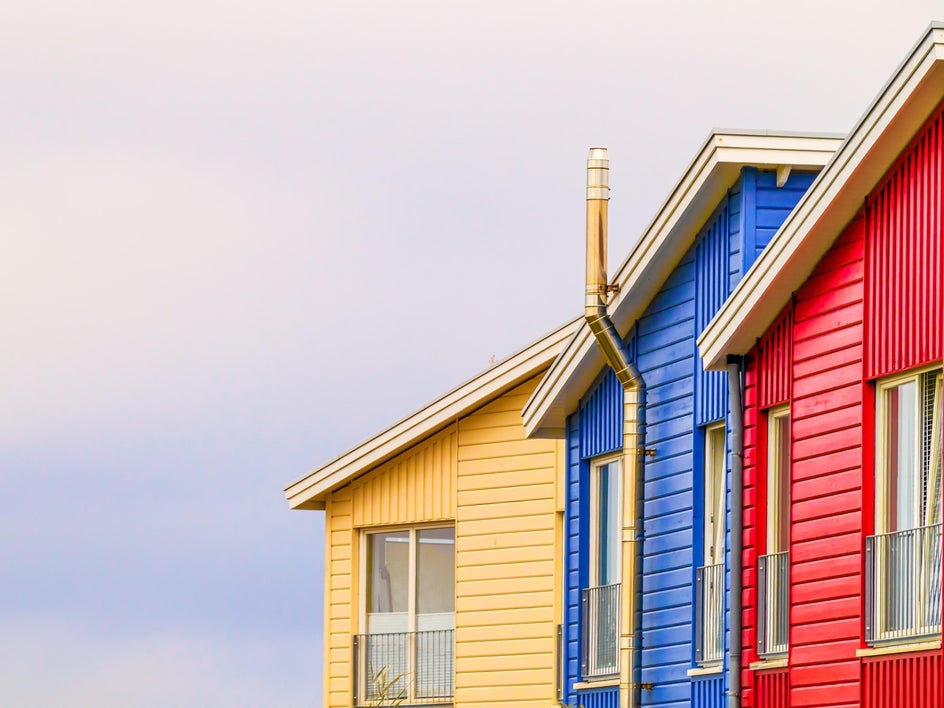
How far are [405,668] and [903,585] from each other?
45.3 ft

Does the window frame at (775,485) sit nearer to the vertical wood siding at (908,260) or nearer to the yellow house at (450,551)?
the vertical wood siding at (908,260)

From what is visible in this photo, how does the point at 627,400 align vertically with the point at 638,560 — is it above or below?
above

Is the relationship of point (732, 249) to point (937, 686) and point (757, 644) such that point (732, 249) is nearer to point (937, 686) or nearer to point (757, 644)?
point (757, 644)

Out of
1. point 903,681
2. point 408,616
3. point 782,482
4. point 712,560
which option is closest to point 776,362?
point 782,482

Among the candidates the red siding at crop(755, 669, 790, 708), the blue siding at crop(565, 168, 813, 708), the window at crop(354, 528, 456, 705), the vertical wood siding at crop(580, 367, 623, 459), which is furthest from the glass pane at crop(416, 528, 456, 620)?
the red siding at crop(755, 669, 790, 708)

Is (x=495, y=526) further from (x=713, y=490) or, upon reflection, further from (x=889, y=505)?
(x=889, y=505)

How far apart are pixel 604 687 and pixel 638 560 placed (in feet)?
6.43


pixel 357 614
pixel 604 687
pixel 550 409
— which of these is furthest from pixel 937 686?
pixel 357 614

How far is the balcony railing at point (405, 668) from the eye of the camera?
96.8 ft

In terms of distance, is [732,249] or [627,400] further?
[627,400]

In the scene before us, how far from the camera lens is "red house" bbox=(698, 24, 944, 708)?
1692 cm

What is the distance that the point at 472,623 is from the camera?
1132 inches

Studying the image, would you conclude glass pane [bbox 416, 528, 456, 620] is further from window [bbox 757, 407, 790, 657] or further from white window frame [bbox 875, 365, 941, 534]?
white window frame [bbox 875, 365, 941, 534]

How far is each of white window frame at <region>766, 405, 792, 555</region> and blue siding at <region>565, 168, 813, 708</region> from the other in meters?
1.07
